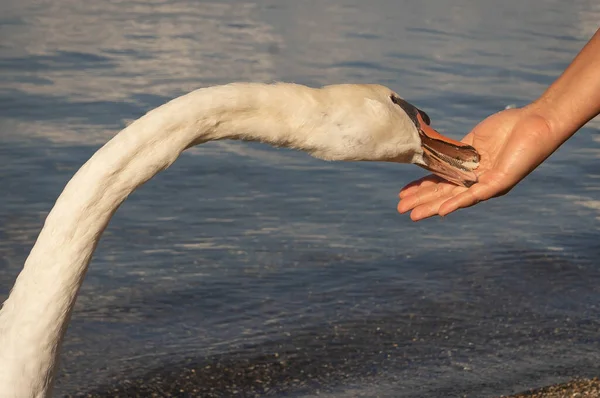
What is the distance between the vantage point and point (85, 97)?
12164mm

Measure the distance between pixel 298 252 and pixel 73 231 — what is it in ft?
16.4

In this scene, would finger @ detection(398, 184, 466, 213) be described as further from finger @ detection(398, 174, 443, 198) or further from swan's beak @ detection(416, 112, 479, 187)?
swan's beak @ detection(416, 112, 479, 187)

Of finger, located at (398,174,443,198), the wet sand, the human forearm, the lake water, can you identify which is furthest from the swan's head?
the lake water

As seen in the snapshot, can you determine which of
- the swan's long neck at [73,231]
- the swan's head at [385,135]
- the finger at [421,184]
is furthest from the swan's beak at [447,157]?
the swan's long neck at [73,231]

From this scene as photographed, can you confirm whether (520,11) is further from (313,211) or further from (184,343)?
(184,343)

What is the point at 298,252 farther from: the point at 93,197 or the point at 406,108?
the point at 93,197

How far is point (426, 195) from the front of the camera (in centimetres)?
528

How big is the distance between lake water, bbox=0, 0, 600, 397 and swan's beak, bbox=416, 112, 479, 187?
2.10 meters

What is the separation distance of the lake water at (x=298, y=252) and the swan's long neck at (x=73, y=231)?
2945 millimetres

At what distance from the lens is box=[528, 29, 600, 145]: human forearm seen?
16.6ft

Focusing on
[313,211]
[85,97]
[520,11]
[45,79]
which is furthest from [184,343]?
[520,11]

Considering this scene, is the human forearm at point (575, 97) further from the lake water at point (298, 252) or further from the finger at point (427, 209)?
the lake water at point (298, 252)

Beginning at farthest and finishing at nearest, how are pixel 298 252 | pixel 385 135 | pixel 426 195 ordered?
1. pixel 298 252
2. pixel 426 195
3. pixel 385 135

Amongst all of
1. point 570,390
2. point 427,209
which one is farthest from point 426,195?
point 570,390
